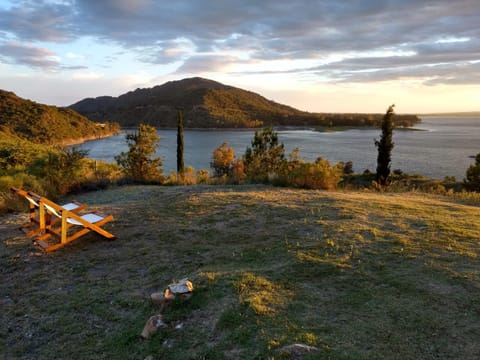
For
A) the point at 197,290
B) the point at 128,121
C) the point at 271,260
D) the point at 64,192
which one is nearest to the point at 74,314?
the point at 197,290

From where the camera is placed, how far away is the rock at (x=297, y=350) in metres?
2.51

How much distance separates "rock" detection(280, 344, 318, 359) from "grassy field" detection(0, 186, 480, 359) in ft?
0.12

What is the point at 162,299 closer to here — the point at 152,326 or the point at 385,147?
the point at 152,326

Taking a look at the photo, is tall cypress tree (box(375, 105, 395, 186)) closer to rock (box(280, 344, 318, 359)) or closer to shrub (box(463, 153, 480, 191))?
shrub (box(463, 153, 480, 191))

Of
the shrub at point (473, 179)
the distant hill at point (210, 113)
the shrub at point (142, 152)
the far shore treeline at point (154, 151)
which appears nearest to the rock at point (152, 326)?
the far shore treeline at point (154, 151)

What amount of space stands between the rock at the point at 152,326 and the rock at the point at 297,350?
44.3 inches

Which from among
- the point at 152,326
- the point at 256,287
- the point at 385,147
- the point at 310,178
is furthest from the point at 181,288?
the point at 385,147

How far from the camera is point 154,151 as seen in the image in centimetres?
1969

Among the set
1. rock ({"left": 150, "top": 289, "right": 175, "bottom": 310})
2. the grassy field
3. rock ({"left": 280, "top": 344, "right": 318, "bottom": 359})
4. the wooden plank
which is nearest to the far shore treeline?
the wooden plank

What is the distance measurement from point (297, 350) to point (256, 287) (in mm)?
1065

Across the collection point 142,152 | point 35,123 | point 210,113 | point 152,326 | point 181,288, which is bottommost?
point 152,326

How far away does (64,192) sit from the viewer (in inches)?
399

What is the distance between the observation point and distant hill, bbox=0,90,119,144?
5191 cm

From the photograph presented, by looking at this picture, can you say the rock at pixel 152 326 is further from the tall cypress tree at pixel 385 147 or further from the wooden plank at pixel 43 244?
the tall cypress tree at pixel 385 147
